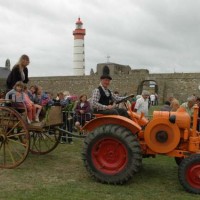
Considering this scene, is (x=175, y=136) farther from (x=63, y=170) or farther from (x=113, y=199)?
(x=63, y=170)

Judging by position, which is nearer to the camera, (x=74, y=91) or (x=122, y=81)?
(x=122, y=81)

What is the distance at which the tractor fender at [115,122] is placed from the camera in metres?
5.76

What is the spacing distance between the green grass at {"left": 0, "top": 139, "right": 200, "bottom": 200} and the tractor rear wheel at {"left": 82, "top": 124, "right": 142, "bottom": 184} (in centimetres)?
17

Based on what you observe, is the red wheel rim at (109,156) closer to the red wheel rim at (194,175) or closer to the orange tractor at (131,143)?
the orange tractor at (131,143)

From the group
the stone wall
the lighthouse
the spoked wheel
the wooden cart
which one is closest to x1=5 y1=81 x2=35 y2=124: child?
the wooden cart

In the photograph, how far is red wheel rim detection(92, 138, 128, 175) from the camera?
19.1ft

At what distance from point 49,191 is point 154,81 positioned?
33.8 metres

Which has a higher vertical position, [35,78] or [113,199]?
[35,78]

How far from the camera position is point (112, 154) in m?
5.88

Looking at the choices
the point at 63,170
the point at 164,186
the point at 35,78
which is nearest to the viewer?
the point at 164,186

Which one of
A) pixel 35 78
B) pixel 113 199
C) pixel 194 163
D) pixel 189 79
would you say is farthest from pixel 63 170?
pixel 35 78

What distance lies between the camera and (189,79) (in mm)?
36688

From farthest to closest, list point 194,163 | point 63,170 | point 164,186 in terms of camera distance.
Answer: point 63,170 → point 164,186 → point 194,163

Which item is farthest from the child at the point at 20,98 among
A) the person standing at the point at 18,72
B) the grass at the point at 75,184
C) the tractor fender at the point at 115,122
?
the tractor fender at the point at 115,122
